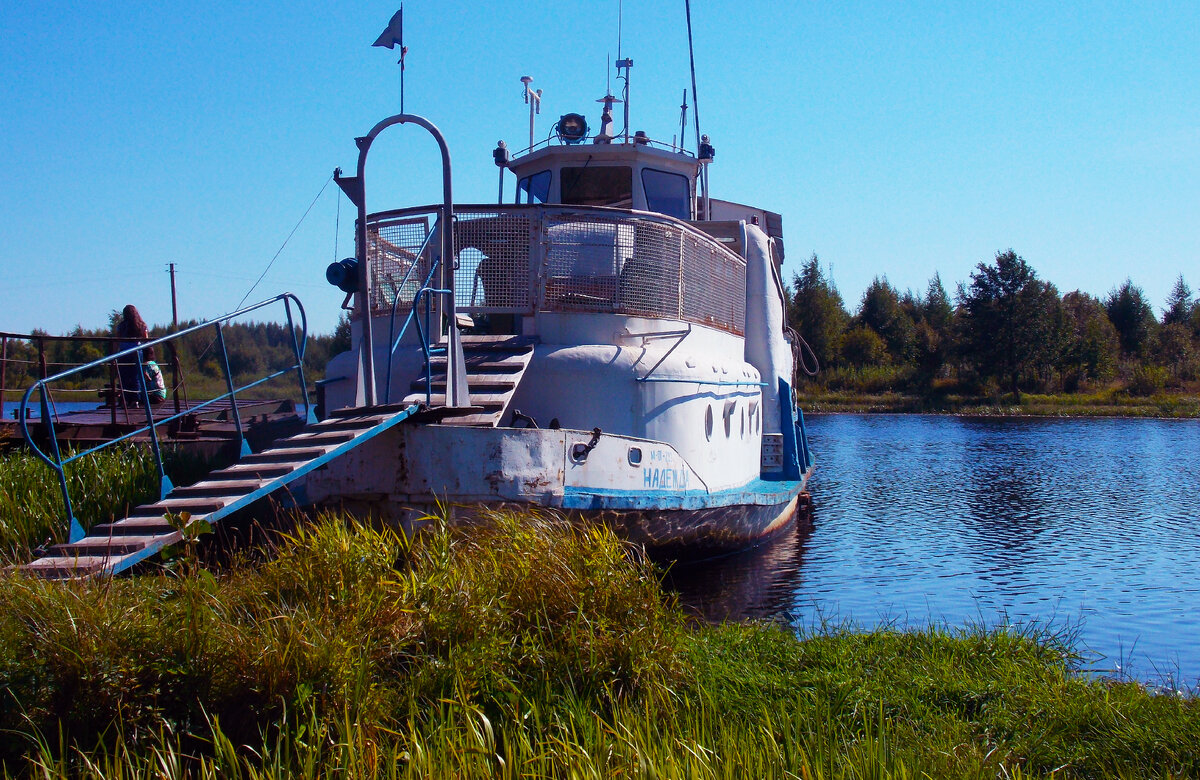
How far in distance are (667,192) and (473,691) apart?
10736 millimetres

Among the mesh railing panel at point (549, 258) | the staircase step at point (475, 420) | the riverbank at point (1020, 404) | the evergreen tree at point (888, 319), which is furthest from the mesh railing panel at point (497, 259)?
the evergreen tree at point (888, 319)

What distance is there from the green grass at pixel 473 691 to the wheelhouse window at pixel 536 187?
904 cm

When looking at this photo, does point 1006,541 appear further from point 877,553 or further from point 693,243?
point 693,243

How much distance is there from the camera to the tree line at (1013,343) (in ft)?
190

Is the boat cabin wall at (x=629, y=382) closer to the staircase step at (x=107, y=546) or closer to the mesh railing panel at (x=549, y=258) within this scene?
the mesh railing panel at (x=549, y=258)

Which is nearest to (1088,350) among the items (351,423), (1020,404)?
(1020,404)

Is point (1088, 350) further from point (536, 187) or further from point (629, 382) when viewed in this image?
point (629, 382)

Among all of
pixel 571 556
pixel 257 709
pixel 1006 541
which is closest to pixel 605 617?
pixel 571 556

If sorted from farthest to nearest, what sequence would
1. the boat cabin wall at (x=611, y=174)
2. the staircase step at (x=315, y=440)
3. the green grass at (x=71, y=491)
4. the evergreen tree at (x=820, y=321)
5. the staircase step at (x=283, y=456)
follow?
the evergreen tree at (x=820, y=321)
the boat cabin wall at (x=611, y=174)
the green grass at (x=71, y=491)
the staircase step at (x=315, y=440)
the staircase step at (x=283, y=456)

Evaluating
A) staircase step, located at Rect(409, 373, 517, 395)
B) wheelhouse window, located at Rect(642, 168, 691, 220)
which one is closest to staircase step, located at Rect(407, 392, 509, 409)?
staircase step, located at Rect(409, 373, 517, 395)

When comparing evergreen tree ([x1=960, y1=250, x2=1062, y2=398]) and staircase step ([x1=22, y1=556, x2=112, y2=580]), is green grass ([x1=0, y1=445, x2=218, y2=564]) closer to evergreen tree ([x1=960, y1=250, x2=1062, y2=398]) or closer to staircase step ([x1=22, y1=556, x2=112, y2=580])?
staircase step ([x1=22, y1=556, x2=112, y2=580])

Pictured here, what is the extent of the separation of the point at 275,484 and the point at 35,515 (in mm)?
4645

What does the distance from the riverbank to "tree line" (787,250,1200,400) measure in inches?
66.3

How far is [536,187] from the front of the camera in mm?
15109
